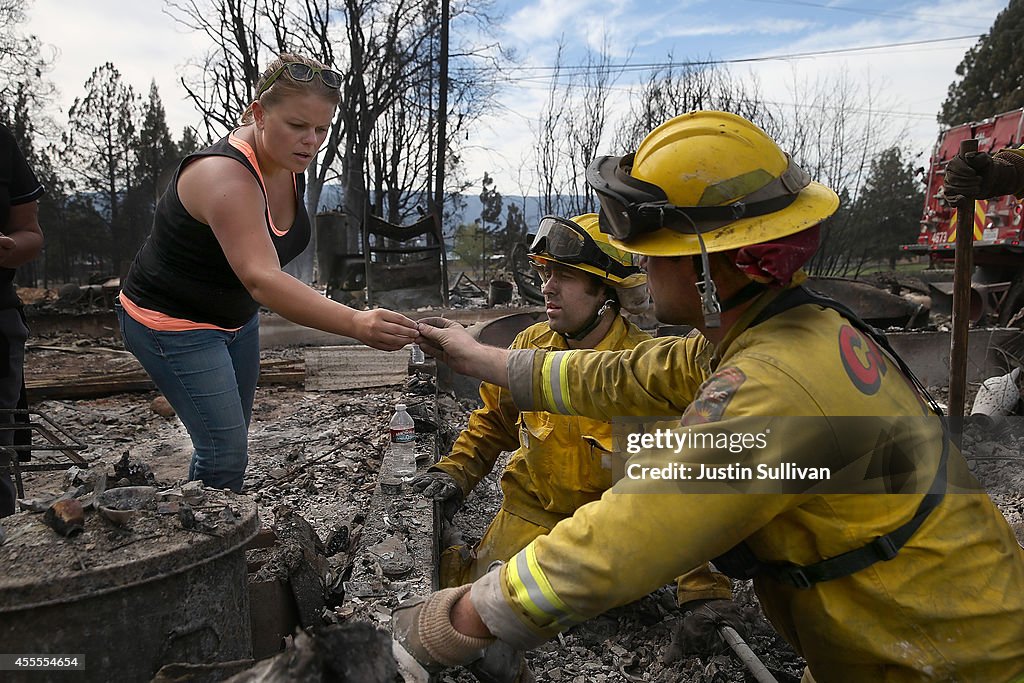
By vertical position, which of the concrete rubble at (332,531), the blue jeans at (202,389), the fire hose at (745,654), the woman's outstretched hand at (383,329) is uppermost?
the woman's outstretched hand at (383,329)

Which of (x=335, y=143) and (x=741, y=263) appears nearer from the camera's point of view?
(x=741, y=263)

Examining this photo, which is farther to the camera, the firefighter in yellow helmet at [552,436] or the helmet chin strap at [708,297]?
the firefighter in yellow helmet at [552,436]

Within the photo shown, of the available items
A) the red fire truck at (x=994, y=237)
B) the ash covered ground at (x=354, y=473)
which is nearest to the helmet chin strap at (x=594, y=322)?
the ash covered ground at (x=354, y=473)

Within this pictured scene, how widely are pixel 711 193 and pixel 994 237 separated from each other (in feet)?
33.2

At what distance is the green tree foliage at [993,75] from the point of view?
27.3 meters

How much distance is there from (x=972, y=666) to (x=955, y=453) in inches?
19.6

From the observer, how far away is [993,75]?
29.0 meters

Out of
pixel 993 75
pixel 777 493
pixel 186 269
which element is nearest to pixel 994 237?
pixel 777 493

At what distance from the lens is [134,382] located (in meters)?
7.65

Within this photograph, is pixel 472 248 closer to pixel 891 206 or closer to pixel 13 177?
pixel 891 206

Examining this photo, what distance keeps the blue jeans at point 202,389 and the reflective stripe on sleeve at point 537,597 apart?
1681 mm

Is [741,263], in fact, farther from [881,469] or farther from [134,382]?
[134,382]

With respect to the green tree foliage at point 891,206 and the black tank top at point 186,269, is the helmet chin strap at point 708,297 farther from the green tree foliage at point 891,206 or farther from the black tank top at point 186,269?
the green tree foliage at point 891,206

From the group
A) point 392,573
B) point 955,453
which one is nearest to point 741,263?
point 955,453
